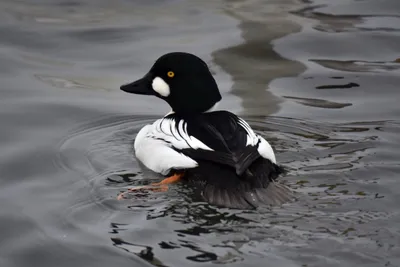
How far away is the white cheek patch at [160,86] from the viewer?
26.2 feet

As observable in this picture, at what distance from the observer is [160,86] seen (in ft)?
26.3

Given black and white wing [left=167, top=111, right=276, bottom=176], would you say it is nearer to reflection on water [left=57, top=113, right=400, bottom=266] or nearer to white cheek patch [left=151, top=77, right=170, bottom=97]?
reflection on water [left=57, top=113, right=400, bottom=266]

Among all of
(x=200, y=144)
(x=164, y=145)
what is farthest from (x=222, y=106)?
(x=200, y=144)

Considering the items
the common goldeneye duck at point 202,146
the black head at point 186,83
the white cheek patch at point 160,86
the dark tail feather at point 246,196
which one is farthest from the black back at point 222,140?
the white cheek patch at point 160,86

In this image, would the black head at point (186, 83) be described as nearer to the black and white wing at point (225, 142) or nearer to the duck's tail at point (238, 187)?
the black and white wing at point (225, 142)

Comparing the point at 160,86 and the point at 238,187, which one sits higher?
the point at 160,86

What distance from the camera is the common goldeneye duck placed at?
6676mm

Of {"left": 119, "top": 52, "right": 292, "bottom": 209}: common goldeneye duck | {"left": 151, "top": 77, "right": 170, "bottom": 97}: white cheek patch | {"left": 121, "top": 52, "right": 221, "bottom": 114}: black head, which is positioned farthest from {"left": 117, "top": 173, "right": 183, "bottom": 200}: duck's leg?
{"left": 151, "top": 77, "right": 170, "bottom": 97}: white cheek patch

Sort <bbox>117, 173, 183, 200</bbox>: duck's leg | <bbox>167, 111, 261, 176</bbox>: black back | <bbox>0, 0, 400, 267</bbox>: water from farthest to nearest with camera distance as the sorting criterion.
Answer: <bbox>117, 173, 183, 200</bbox>: duck's leg < <bbox>167, 111, 261, 176</bbox>: black back < <bbox>0, 0, 400, 267</bbox>: water

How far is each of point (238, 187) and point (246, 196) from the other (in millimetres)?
118

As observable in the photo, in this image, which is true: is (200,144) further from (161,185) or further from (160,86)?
(160,86)

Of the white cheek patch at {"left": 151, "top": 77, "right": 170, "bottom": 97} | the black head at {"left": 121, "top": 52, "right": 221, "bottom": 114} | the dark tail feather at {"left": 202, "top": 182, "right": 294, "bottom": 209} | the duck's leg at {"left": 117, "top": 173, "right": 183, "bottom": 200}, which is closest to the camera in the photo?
the dark tail feather at {"left": 202, "top": 182, "right": 294, "bottom": 209}

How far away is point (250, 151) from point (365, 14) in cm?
596

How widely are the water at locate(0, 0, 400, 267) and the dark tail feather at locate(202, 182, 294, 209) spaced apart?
3.6 inches
